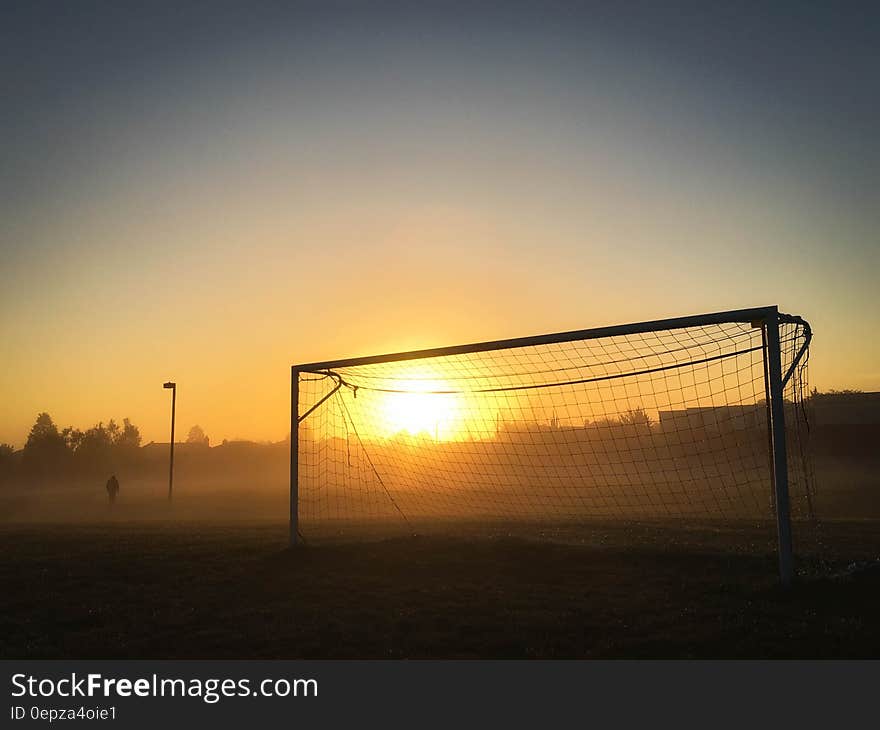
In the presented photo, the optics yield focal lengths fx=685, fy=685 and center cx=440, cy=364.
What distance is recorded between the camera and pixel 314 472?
184ft

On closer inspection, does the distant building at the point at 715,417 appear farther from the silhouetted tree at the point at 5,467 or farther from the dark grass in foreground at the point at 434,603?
the silhouetted tree at the point at 5,467

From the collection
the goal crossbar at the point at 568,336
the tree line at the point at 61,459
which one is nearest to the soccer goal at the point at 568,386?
the goal crossbar at the point at 568,336

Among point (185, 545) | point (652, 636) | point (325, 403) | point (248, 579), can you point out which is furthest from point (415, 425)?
point (652, 636)

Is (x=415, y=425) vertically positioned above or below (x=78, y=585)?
above

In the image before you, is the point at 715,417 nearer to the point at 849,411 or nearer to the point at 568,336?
the point at 568,336

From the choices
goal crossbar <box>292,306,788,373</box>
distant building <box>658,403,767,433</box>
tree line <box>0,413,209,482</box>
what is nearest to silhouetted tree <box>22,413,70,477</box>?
tree line <box>0,413,209,482</box>

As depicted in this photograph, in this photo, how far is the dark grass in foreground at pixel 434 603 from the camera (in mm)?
6812

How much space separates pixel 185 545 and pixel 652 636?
1047cm

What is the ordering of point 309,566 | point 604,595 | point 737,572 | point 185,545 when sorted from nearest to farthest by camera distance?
point 604,595 → point 737,572 → point 309,566 → point 185,545

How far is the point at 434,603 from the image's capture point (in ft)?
28.2
